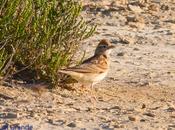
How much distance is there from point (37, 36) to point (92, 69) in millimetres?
921

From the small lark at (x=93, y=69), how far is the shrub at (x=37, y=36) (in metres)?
0.28

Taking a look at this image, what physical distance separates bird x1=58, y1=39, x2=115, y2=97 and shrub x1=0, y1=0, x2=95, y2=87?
0.91 ft

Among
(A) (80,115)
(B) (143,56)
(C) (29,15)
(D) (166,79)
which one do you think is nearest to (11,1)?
(C) (29,15)

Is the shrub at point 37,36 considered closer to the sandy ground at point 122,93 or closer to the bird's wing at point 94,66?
the bird's wing at point 94,66

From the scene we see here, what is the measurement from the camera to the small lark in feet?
39.9

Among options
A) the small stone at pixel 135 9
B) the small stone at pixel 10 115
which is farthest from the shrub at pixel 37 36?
the small stone at pixel 135 9

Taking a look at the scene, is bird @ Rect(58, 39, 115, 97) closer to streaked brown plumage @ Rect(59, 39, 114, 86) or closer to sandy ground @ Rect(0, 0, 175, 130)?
streaked brown plumage @ Rect(59, 39, 114, 86)

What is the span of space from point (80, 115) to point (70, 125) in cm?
54

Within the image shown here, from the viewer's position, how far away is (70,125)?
34.2ft

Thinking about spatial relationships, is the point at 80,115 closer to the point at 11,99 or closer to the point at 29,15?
the point at 11,99

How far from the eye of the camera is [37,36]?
12.5 m

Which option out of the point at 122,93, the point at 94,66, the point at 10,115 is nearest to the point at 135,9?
the point at 122,93

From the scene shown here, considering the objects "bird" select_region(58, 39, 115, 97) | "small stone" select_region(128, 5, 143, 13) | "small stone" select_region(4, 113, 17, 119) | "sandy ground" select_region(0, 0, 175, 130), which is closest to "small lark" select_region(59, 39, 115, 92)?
"bird" select_region(58, 39, 115, 97)

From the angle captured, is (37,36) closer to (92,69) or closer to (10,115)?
(92,69)
